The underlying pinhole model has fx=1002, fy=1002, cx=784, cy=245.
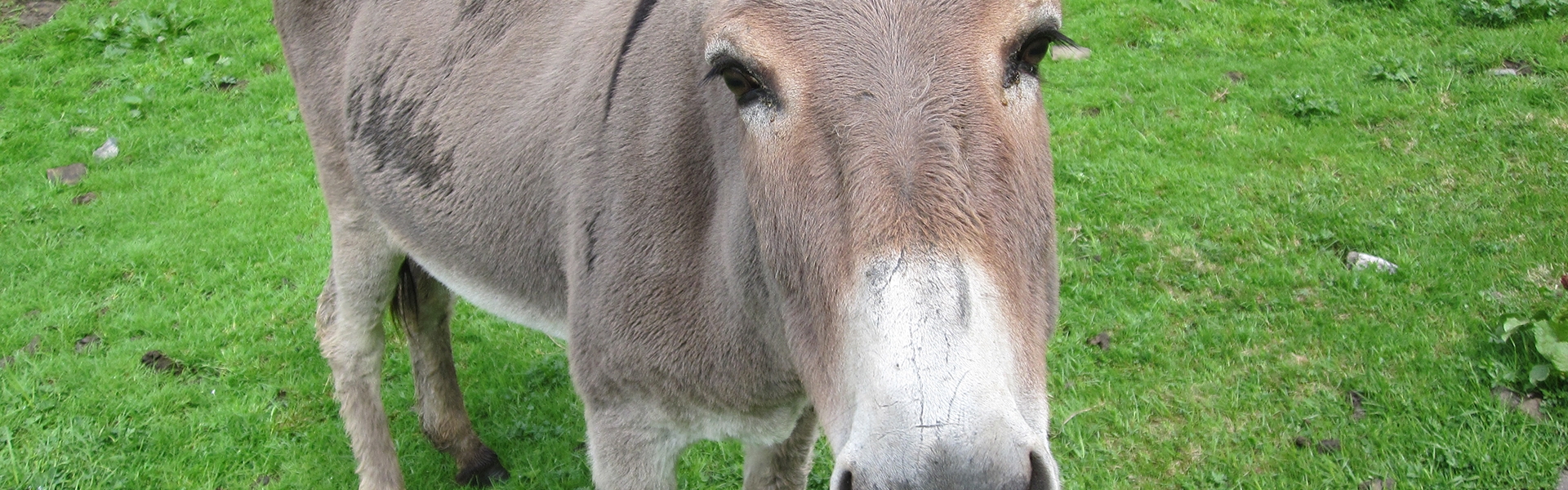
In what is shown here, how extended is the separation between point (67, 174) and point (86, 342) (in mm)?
2474

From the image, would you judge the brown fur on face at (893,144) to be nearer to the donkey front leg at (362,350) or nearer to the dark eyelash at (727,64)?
the dark eyelash at (727,64)

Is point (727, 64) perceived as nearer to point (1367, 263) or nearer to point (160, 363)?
point (1367, 263)

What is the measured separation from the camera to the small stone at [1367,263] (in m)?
5.06

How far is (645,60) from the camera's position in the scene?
2727mm

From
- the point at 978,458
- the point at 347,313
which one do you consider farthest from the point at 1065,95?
the point at 978,458

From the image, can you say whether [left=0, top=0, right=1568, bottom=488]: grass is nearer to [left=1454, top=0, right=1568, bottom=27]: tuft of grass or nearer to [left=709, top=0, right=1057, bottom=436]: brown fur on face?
[left=1454, top=0, right=1568, bottom=27]: tuft of grass

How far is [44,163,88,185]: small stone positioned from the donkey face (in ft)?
23.3

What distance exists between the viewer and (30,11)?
371 inches

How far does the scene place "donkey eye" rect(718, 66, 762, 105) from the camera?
193cm

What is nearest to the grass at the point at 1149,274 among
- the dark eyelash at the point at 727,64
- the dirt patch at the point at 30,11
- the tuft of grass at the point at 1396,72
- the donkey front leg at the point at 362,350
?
the tuft of grass at the point at 1396,72

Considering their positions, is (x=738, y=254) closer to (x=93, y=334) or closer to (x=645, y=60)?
(x=645, y=60)

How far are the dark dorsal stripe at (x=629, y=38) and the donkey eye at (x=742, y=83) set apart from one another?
0.89 m

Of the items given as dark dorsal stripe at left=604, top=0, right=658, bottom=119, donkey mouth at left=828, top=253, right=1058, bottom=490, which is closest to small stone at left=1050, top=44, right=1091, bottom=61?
dark dorsal stripe at left=604, top=0, right=658, bottom=119

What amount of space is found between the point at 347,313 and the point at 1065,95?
5.14m
